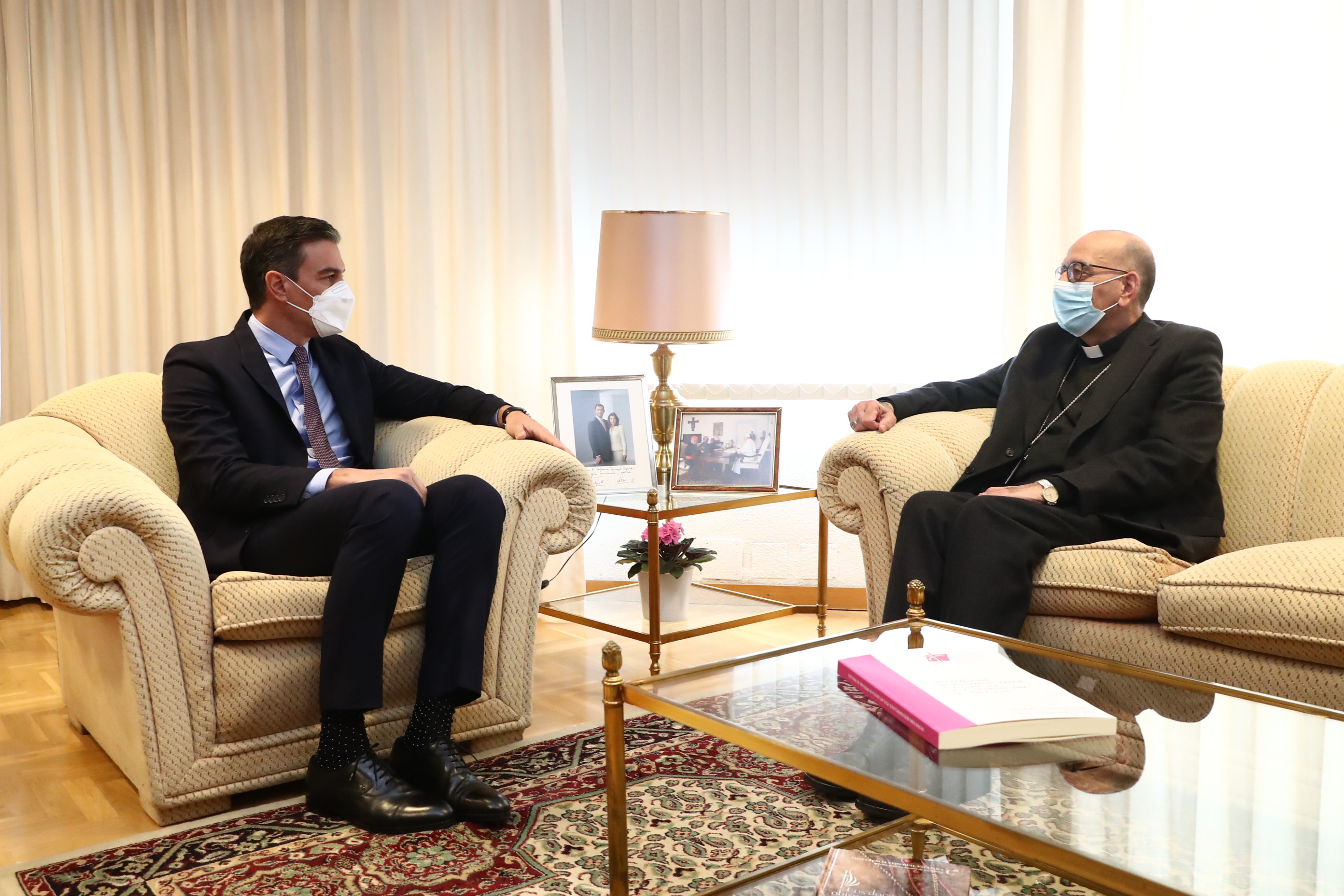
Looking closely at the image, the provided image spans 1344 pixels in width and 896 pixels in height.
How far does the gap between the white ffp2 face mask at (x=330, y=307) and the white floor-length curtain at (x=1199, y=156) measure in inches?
81.0

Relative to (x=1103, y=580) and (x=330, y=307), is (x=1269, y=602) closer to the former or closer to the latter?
(x=1103, y=580)

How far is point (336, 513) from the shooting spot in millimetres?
2189

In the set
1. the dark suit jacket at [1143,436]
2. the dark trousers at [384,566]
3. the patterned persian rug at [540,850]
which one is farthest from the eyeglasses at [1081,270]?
the dark trousers at [384,566]

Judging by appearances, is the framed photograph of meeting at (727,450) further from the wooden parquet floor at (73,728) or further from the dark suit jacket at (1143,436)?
the dark suit jacket at (1143,436)

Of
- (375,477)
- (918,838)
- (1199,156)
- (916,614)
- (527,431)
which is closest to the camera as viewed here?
(918,838)

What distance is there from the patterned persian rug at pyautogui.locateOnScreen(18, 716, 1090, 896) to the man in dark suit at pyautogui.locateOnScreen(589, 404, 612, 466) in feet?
3.82

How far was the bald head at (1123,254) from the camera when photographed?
102 inches

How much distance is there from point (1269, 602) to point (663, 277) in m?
1.74

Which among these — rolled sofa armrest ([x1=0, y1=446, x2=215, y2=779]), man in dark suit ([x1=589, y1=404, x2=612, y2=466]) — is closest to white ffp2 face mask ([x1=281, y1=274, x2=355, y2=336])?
rolled sofa armrest ([x1=0, y1=446, x2=215, y2=779])

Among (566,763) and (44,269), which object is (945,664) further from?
(44,269)

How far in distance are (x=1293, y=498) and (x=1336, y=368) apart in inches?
12.7

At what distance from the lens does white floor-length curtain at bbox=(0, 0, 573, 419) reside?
3.82 m

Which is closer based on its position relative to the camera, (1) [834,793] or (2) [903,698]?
(2) [903,698]

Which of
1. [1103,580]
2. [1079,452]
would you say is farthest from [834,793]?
[1079,452]
